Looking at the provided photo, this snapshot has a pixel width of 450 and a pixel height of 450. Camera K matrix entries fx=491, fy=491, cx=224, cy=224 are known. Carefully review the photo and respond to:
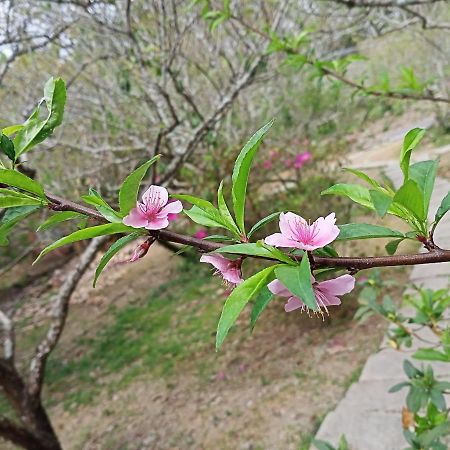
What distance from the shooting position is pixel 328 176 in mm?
6285

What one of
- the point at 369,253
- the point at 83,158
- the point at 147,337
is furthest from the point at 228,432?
the point at 83,158

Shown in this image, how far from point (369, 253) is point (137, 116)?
3132mm

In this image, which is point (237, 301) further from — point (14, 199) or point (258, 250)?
point (14, 199)

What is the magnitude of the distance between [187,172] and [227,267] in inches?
201

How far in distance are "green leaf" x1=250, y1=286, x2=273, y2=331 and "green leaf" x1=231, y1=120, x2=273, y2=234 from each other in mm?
97

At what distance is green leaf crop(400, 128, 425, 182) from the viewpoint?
68 centimetres

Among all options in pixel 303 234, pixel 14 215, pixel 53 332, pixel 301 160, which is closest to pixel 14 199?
pixel 14 215

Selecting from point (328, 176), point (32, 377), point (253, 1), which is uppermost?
point (253, 1)

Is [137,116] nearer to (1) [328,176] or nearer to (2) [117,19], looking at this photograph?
(2) [117,19]

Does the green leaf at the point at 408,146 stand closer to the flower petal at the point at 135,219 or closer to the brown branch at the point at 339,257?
the brown branch at the point at 339,257

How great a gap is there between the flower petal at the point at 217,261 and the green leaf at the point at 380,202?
0.22m

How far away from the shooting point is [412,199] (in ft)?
1.98

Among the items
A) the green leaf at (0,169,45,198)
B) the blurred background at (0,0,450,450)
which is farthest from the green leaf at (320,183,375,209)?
the blurred background at (0,0,450,450)

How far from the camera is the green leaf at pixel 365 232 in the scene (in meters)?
0.64
